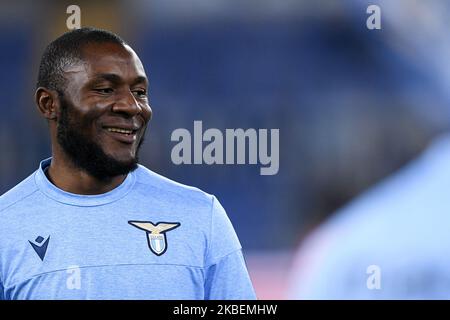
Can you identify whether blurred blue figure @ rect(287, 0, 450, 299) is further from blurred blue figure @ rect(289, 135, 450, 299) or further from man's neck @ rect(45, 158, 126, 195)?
man's neck @ rect(45, 158, 126, 195)

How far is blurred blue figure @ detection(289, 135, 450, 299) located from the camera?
8.32 ft

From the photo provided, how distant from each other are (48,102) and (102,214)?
414 mm

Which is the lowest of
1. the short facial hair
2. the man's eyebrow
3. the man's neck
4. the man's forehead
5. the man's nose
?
the man's neck

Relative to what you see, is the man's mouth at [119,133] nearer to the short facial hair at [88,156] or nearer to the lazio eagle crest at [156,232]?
the short facial hair at [88,156]

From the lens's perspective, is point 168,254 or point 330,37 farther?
point 330,37

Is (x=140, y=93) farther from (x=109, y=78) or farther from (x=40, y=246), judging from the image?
(x=40, y=246)

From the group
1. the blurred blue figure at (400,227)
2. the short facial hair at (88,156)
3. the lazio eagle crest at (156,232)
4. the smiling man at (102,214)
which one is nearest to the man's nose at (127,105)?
the smiling man at (102,214)

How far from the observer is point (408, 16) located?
255 cm

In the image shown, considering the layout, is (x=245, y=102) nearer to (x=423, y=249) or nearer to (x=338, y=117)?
(x=338, y=117)

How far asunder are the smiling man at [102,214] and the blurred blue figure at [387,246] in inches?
19.0

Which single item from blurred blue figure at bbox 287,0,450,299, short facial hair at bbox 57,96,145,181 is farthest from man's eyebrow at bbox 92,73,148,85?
blurred blue figure at bbox 287,0,450,299

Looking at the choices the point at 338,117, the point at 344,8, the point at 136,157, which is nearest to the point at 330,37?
the point at 344,8

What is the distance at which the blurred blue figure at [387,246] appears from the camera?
8.32 ft

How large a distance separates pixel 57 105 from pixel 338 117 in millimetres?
1079
